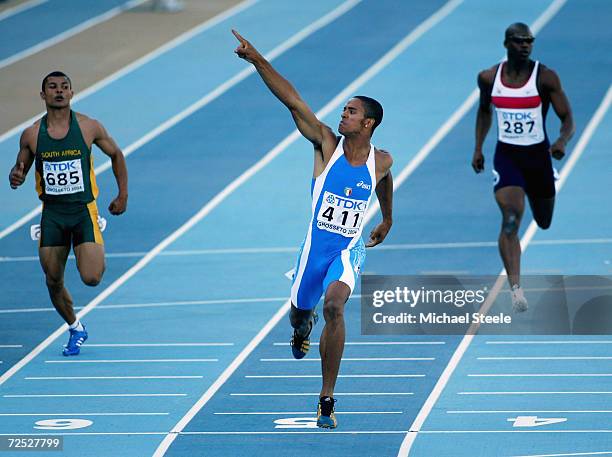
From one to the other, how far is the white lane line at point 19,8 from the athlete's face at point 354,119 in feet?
53.1

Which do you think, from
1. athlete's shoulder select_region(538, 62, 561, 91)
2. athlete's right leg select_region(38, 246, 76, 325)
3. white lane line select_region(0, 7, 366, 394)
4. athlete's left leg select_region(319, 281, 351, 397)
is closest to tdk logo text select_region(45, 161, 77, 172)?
athlete's right leg select_region(38, 246, 76, 325)

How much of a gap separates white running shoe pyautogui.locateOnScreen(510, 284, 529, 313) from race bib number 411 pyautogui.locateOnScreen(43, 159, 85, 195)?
3.88 meters

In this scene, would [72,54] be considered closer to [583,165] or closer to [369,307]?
[583,165]

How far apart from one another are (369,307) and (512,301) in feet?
4.45

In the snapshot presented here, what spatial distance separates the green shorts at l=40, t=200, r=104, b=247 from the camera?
11.8 metres

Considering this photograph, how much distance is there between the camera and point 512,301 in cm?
1267

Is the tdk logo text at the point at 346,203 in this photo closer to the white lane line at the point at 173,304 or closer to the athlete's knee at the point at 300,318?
the athlete's knee at the point at 300,318

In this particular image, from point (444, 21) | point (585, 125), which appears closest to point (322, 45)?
point (444, 21)

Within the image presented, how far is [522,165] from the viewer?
12.8 meters

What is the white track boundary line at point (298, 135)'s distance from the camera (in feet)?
33.2

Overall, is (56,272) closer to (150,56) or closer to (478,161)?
(478,161)

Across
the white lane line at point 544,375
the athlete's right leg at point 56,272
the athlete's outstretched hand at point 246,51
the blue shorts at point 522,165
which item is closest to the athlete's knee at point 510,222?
the blue shorts at point 522,165

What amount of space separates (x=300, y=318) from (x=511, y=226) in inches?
125

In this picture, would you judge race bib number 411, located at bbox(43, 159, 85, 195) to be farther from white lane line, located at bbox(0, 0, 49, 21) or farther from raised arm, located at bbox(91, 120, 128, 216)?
white lane line, located at bbox(0, 0, 49, 21)
